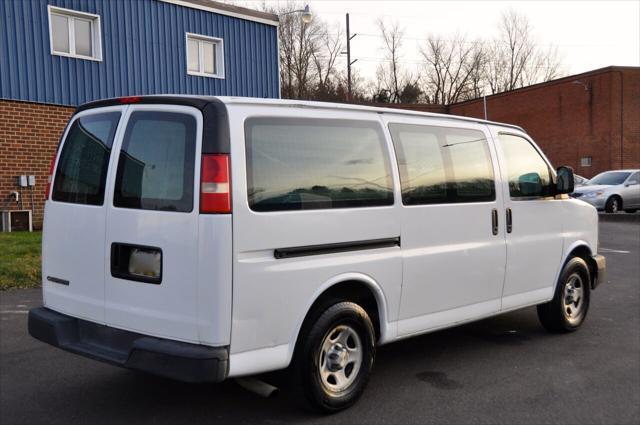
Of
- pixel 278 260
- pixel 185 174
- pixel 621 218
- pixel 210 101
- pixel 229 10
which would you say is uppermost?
pixel 229 10

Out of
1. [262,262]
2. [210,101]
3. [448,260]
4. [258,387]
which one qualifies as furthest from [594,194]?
[210,101]

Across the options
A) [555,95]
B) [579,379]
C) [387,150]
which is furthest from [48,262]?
[555,95]

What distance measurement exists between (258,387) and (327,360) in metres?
0.50

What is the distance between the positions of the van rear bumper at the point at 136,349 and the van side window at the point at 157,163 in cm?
79

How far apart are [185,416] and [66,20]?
465 inches

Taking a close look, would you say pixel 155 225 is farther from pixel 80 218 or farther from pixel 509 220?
pixel 509 220

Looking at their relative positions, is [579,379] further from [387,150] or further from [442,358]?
[387,150]

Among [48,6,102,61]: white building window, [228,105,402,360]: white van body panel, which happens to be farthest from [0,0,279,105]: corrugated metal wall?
[228,105,402,360]: white van body panel

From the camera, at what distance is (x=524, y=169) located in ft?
18.6

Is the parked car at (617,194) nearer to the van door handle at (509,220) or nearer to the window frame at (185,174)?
the van door handle at (509,220)

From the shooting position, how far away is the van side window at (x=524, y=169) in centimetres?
551

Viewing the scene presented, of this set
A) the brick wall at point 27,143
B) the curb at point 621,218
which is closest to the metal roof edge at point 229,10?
the brick wall at point 27,143

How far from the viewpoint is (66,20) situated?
43.5ft

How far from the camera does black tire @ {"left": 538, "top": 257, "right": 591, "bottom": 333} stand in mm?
5984
